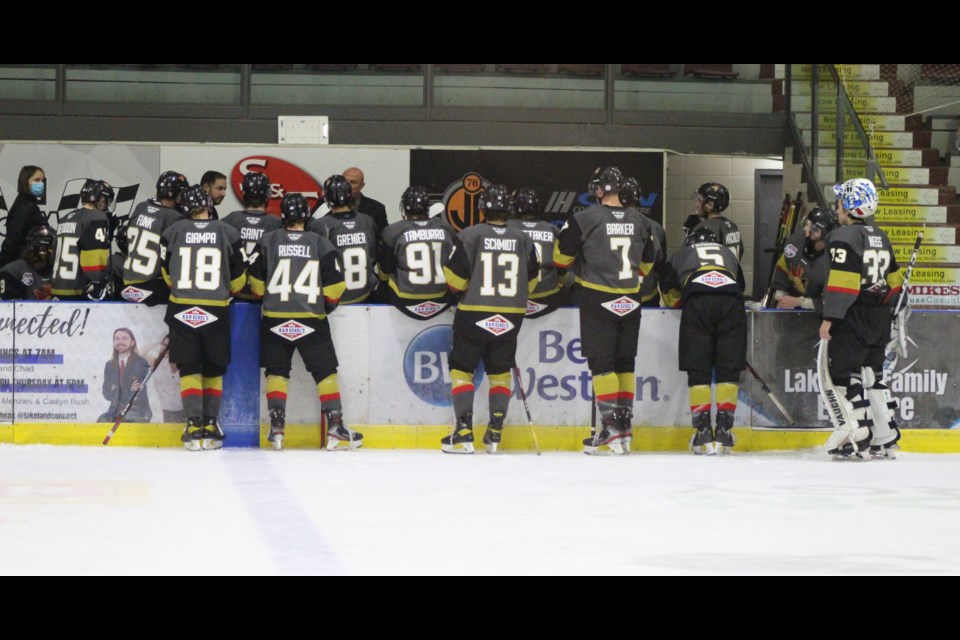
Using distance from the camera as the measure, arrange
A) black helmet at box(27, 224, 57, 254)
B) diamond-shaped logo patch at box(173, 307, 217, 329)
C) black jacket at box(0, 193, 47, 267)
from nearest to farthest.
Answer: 1. diamond-shaped logo patch at box(173, 307, 217, 329)
2. black helmet at box(27, 224, 57, 254)
3. black jacket at box(0, 193, 47, 267)

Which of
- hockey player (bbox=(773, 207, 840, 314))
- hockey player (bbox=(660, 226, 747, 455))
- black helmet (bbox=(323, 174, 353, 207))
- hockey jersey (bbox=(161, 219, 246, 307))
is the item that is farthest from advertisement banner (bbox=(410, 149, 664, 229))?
hockey jersey (bbox=(161, 219, 246, 307))

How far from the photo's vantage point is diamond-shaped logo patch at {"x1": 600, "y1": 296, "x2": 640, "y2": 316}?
9.70 meters

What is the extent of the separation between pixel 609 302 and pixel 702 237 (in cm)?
84

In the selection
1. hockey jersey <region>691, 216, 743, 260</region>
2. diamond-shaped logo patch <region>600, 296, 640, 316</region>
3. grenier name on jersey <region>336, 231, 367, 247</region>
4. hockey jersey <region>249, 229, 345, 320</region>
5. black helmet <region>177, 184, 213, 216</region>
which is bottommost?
diamond-shaped logo patch <region>600, 296, 640, 316</region>

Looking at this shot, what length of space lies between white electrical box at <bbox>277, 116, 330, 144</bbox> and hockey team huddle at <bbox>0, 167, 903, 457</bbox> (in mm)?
4885

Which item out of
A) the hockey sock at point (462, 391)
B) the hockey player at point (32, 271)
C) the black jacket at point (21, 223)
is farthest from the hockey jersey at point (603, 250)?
the black jacket at point (21, 223)

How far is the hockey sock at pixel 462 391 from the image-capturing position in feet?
31.5

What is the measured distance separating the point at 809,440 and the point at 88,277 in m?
5.11

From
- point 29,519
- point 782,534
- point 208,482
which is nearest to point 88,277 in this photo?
point 208,482

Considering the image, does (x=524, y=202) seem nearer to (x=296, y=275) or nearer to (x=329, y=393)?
(x=296, y=275)

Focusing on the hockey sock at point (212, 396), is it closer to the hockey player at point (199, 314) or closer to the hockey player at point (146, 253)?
the hockey player at point (199, 314)

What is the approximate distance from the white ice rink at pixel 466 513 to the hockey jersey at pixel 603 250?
1161 millimetres

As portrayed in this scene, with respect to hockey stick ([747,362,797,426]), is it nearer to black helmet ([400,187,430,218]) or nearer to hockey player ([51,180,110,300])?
black helmet ([400,187,430,218])

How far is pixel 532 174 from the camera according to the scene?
15203 mm
